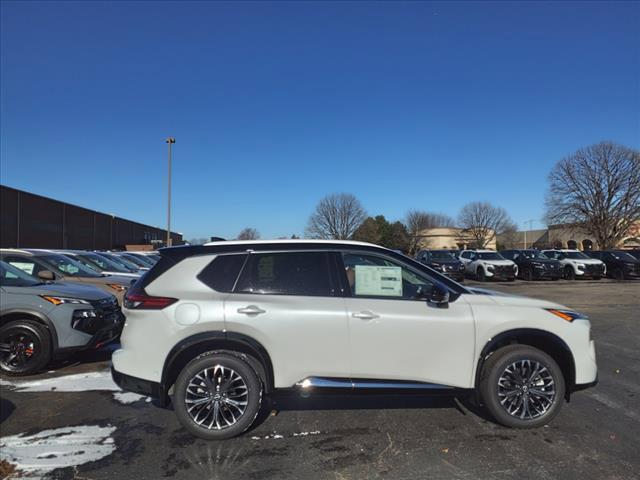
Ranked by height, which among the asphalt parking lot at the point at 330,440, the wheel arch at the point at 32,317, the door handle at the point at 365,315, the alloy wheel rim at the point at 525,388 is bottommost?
the asphalt parking lot at the point at 330,440

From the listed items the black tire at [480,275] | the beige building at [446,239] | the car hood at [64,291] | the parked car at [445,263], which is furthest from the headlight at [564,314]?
the beige building at [446,239]

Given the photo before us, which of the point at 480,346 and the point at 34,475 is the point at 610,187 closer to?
the point at 480,346

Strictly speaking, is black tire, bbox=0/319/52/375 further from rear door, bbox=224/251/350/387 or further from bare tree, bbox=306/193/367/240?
bare tree, bbox=306/193/367/240

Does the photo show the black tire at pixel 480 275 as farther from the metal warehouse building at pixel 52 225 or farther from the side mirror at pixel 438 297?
the metal warehouse building at pixel 52 225

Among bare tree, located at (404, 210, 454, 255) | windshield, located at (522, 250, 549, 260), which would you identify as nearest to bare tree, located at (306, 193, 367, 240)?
bare tree, located at (404, 210, 454, 255)

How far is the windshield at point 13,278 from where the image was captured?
20.0 feet

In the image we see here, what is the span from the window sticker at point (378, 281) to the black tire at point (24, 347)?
460 centimetres

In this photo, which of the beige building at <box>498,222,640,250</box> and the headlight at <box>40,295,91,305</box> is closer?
the headlight at <box>40,295,91,305</box>

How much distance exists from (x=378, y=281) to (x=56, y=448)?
3281 millimetres

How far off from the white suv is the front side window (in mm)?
11

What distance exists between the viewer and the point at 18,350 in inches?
233

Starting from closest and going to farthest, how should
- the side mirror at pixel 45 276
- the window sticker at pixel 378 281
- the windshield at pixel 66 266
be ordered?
the window sticker at pixel 378 281, the side mirror at pixel 45 276, the windshield at pixel 66 266

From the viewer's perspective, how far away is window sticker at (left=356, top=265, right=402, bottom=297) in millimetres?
4176

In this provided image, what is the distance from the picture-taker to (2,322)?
5.89 metres
